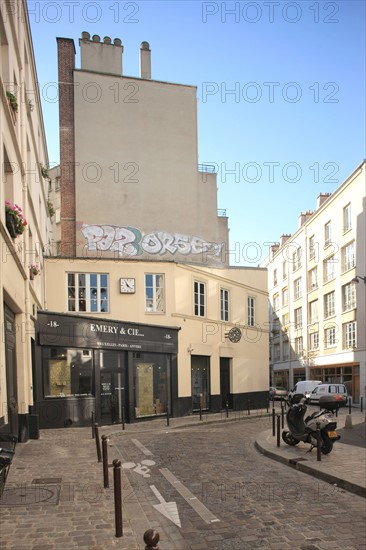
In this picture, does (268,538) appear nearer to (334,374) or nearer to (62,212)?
(62,212)

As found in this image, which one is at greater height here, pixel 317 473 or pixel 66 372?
pixel 66 372

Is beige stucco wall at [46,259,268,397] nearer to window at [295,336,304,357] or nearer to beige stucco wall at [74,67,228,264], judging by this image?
beige stucco wall at [74,67,228,264]

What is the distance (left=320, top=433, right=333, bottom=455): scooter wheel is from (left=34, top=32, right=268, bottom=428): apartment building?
33.3 feet

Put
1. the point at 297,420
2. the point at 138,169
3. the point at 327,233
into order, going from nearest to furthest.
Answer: the point at 297,420
the point at 138,169
the point at 327,233

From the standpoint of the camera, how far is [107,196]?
83.8ft

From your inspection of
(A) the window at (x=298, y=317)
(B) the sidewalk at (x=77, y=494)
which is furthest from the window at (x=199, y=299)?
(A) the window at (x=298, y=317)

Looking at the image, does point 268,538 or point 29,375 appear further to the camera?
point 29,375

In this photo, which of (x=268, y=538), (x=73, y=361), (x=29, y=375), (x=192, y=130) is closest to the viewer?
(x=268, y=538)

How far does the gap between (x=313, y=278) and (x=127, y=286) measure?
99.2 ft

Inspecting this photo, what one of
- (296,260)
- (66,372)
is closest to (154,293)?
(66,372)

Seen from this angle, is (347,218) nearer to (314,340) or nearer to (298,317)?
(314,340)

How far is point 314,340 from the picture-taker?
47312 millimetres

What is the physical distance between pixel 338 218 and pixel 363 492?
35.9 m

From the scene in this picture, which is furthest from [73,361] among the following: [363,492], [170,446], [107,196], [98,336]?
[363,492]
